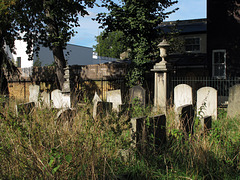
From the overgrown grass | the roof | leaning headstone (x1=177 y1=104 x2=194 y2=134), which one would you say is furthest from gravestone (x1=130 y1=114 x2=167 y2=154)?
the roof

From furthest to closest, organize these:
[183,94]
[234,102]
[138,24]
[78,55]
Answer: [78,55] < [138,24] < [183,94] < [234,102]

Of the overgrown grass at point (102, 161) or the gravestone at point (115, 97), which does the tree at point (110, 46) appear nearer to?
the gravestone at point (115, 97)

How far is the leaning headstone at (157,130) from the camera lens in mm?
3814

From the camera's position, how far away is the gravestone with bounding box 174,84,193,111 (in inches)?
308

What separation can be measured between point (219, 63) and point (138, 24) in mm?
7441

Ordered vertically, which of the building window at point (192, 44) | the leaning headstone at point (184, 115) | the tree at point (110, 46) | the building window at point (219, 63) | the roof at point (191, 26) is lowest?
the leaning headstone at point (184, 115)

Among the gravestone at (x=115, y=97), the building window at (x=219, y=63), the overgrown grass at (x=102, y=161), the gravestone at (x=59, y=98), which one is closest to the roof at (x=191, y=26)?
the building window at (x=219, y=63)

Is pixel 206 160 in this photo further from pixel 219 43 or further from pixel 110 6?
pixel 219 43

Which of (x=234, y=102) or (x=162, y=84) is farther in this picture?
A: (x=162, y=84)

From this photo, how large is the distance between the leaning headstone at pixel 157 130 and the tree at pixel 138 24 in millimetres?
8174

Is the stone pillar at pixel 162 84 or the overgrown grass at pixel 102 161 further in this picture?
the stone pillar at pixel 162 84

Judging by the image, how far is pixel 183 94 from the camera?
8.01 m

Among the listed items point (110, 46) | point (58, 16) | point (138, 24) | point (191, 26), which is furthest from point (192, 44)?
point (110, 46)

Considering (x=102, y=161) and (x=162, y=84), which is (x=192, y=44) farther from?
(x=102, y=161)
